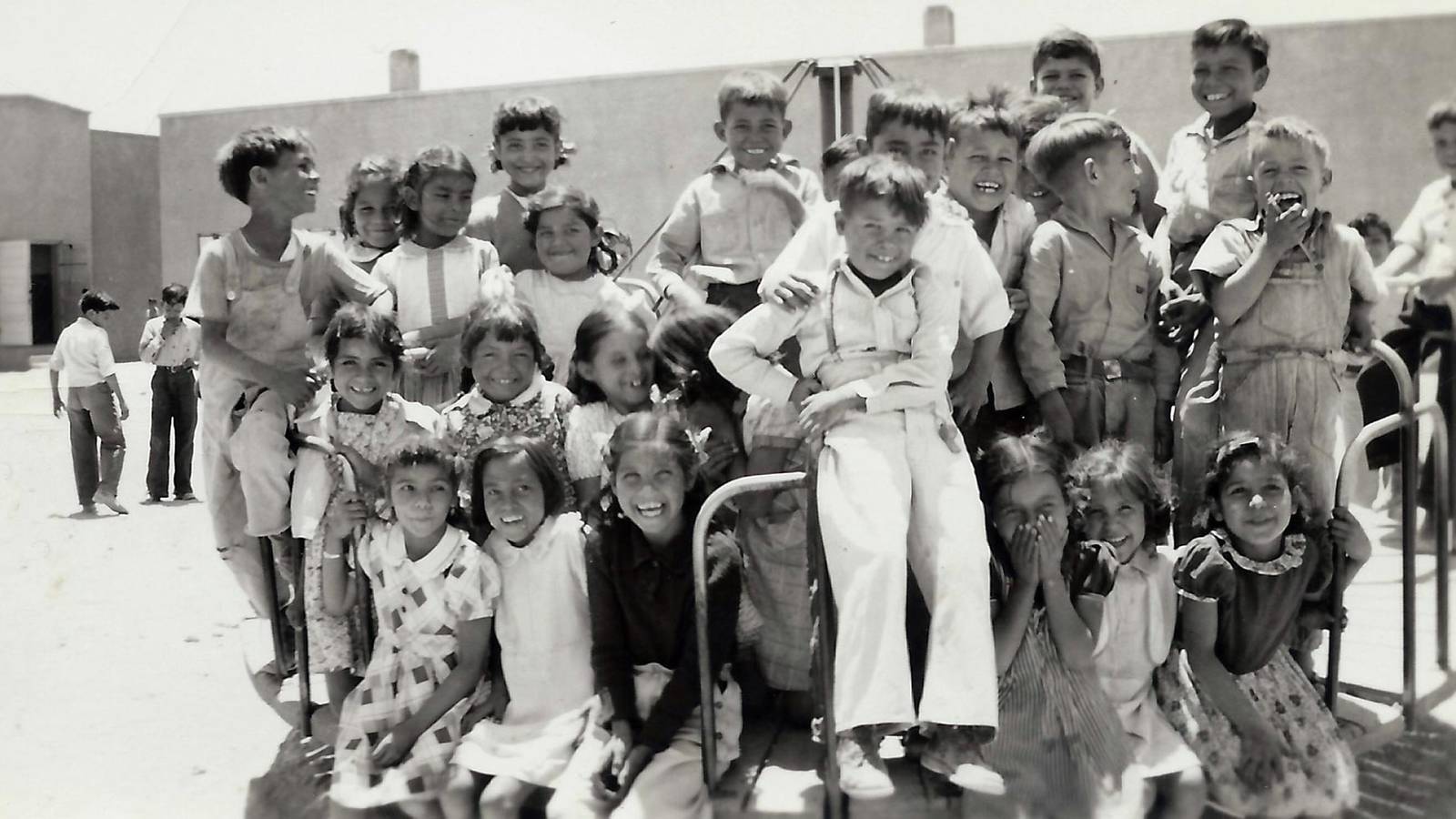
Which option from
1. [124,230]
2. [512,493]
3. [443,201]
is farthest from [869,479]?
[124,230]

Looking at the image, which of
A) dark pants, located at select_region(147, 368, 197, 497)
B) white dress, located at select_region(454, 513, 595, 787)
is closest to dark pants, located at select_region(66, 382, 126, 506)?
dark pants, located at select_region(147, 368, 197, 497)

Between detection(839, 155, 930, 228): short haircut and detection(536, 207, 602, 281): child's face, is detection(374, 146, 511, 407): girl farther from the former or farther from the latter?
detection(839, 155, 930, 228): short haircut

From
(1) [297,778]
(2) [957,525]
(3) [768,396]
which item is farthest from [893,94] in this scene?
(1) [297,778]

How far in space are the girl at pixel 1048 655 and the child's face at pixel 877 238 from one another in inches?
23.8

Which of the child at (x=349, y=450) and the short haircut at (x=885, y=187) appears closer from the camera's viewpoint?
the short haircut at (x=885, y=187)

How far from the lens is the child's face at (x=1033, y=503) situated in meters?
3.07

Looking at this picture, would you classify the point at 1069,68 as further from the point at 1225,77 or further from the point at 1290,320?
the point at 1290,320

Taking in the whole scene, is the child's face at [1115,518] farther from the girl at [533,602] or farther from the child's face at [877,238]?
the girl at [533,602]

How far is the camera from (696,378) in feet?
11.9

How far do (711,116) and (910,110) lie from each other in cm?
1287

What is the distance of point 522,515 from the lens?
10.5ft

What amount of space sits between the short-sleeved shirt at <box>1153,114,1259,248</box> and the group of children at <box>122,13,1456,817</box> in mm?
18

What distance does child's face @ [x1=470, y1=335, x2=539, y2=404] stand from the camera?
3.54 meters

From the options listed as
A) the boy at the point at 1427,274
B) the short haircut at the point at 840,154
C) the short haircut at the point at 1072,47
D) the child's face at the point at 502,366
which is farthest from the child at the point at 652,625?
the boy at the point at 1427,274
